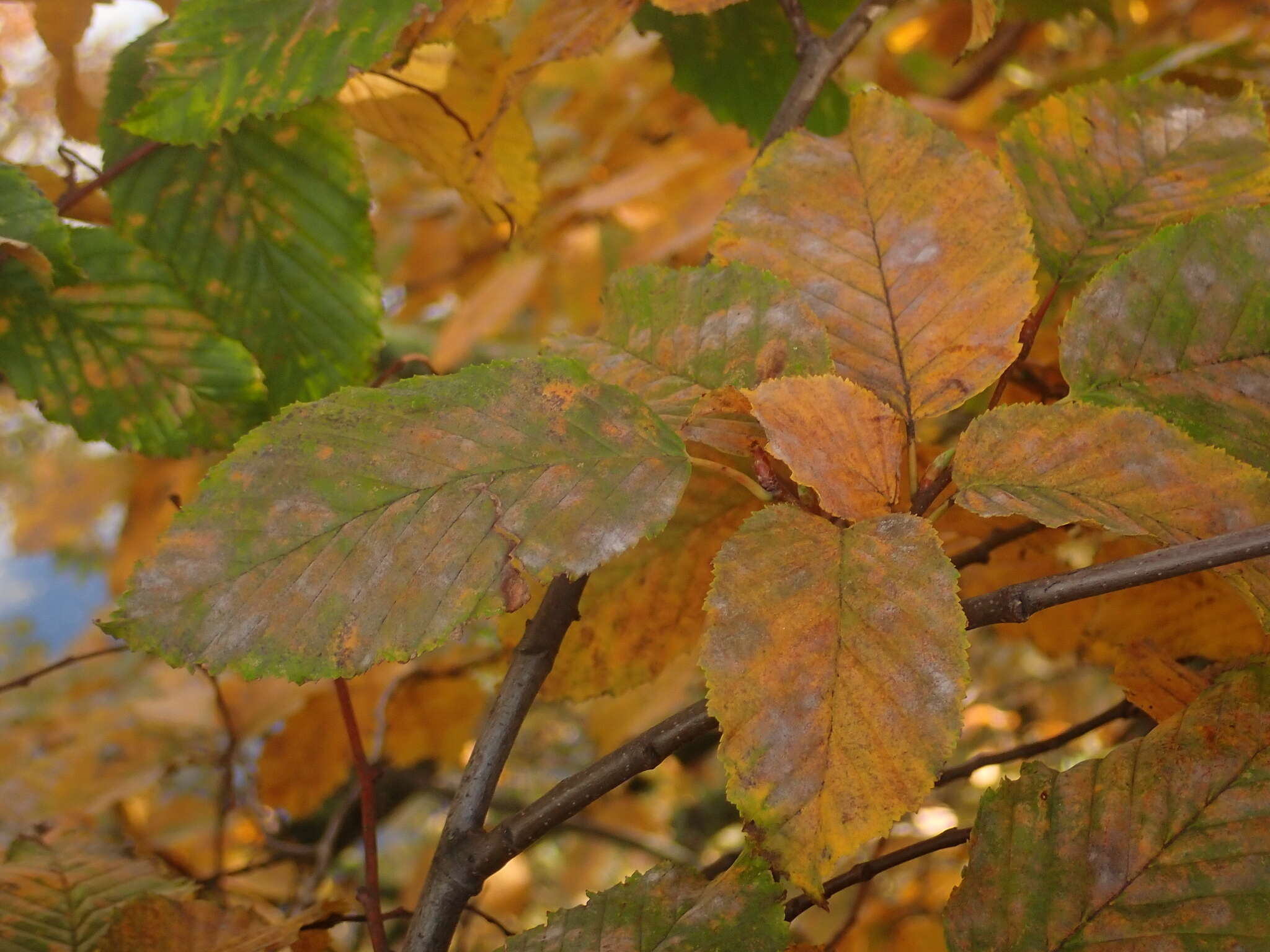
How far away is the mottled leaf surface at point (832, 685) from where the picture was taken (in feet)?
1.11

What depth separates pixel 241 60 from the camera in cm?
56

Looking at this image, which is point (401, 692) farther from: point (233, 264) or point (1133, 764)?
point (1133, 764)

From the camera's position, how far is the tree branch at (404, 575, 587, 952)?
0.47 m

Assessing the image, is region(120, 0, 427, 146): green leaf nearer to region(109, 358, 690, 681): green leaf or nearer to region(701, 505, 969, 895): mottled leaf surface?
region(109, 358, 690, 681): green leaf

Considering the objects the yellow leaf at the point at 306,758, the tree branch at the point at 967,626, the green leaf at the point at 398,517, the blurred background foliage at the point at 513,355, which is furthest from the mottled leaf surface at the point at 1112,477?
the yellow leaf at the point at 306,758

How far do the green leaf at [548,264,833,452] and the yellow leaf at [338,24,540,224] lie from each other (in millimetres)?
272

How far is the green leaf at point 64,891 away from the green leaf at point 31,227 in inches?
14.3

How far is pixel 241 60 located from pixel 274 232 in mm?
123

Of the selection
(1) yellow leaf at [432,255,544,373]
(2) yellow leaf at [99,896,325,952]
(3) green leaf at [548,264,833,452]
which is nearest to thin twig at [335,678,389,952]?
(2) yellow leaf at [99,896,325,952]

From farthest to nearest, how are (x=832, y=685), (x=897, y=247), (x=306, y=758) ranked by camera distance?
1. (x=306, y=758)
2. (x=897, y=247)
3. (x=832, y=685)

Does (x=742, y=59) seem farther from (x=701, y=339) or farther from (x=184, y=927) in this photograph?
(x=184, y=927)

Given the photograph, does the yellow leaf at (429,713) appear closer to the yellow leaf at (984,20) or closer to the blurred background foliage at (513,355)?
the blurred background foliage at (513,355)

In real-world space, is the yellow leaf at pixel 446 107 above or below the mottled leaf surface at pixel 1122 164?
above

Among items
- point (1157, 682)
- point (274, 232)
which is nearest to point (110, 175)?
point (274, 232)
